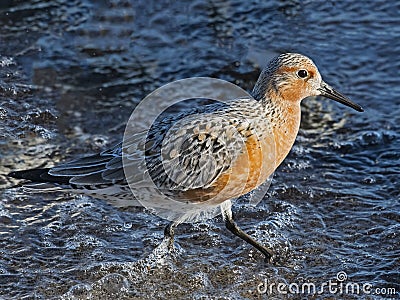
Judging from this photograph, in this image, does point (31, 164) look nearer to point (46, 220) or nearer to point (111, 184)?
point (46, 220)

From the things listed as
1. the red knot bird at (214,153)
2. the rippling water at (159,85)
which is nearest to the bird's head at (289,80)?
the red knot bird at (214,153)

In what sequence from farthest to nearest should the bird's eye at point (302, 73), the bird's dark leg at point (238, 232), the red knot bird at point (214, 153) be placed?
the bird's dark leg at point (238, 232) → the bird's eye at point (302, 73) → the red knot bird at point (214, 153)

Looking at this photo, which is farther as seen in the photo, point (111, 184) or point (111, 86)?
Result: point (111, 86)

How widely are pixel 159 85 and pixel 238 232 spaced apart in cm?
287

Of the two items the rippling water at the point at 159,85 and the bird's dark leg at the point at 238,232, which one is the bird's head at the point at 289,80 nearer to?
the bird's dark leg at the point at 238,232

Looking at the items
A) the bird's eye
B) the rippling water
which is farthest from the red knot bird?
the rippling water

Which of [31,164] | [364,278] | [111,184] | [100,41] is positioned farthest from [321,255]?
[100,41]

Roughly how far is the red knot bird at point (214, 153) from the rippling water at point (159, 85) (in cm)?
40

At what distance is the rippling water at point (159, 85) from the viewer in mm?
6207

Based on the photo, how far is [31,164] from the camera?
737 centimetres

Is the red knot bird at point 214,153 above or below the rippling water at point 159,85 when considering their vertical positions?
above

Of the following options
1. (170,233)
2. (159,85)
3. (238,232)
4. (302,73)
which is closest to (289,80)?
(302,73)

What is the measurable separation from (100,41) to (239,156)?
163 inches

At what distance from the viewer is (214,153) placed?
5.87 metres
